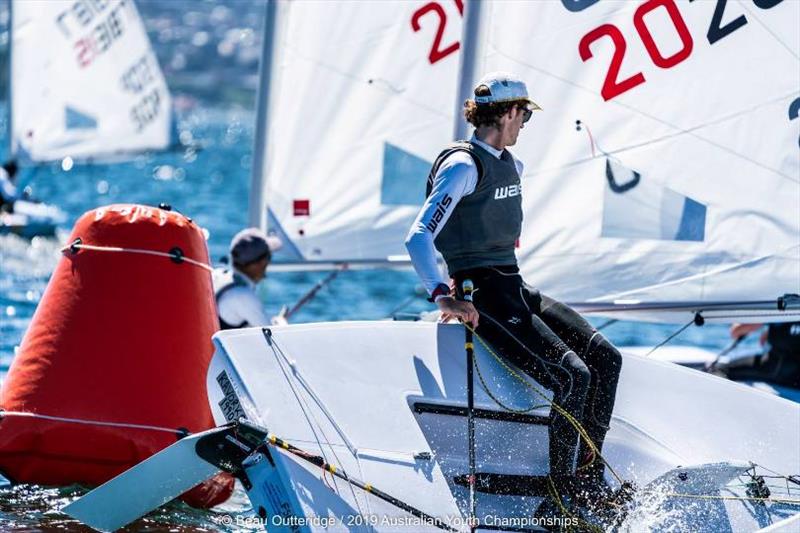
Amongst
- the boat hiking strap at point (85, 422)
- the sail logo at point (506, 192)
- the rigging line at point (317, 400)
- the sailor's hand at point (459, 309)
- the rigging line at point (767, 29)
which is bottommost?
the boat hiking strap at point (85, 422)

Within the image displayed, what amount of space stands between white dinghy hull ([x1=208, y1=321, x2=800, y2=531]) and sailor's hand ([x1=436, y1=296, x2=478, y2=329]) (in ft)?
0.87

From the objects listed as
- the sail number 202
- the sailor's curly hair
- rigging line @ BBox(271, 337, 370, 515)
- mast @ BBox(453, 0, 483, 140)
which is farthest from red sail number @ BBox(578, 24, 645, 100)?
rigging line @ BBox(271, 337, 370, 515)

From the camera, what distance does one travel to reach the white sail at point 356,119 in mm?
6625

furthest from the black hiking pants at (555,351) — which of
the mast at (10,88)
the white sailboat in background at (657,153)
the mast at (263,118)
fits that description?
the mast at (10,88)

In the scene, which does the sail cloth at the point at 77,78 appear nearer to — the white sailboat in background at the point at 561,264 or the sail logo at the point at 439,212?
the white sailboat in background at the point at 561,264

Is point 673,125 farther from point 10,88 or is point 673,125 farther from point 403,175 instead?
point 10,88

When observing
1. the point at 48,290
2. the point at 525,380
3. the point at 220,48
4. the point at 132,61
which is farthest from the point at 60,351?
the point at 220,48

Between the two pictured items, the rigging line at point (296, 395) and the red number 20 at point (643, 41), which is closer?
the rigging line at point (296, 395)

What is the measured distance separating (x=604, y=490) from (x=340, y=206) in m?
3.08

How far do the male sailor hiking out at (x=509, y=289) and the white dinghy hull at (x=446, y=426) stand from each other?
15cm

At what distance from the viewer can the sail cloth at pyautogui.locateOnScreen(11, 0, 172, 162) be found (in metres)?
15.0

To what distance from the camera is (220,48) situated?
366ft

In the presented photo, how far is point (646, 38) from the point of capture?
515 cm

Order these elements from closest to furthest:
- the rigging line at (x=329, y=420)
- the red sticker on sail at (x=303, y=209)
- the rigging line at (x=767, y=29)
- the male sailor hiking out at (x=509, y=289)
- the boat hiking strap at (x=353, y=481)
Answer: the boat hiking strap at (x=353, y=481) → the rigging line at (x=329, y=420) → the male sailor hiking out at (x=509, y=289) → the rigging line at (x=767, y=29) → the red sticker on sail at (x=303, y=209)
